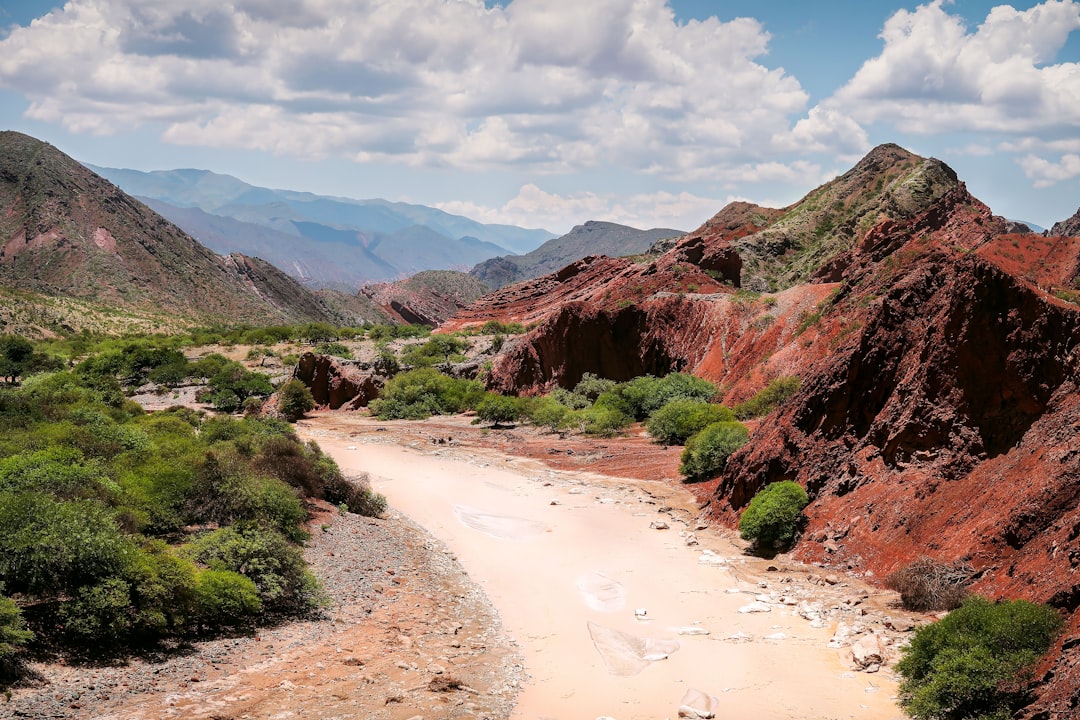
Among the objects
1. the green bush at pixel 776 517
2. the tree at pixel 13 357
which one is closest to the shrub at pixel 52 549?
the green bush at pixel 776 517

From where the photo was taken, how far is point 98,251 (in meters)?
103

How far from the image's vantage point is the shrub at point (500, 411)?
38.5 m

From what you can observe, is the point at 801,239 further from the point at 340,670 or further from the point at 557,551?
the point at 340,670

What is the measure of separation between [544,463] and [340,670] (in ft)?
60.0

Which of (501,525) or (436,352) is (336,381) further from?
(501,525)

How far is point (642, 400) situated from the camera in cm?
3541

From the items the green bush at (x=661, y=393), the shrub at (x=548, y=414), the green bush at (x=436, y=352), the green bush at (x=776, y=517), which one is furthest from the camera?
the green bush at (x=436, y=352)

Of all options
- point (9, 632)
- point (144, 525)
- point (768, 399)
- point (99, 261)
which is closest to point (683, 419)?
point (768, 399)

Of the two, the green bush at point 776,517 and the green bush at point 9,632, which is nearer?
the green bush at point 9,632

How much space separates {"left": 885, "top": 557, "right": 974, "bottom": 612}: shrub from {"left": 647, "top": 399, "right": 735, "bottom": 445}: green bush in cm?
1552

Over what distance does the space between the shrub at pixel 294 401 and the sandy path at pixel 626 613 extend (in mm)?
19945

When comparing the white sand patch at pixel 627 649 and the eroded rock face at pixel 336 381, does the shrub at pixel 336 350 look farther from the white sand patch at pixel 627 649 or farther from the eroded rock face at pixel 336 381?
the white sand patch at pixel 627 649

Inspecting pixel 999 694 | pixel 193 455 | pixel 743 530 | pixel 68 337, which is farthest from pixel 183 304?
pixel 999 694

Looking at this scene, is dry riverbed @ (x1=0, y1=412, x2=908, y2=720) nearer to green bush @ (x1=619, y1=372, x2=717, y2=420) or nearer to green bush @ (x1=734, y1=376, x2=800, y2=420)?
green bush @ (x1=734, y1=376, x2=800, y2=420)
